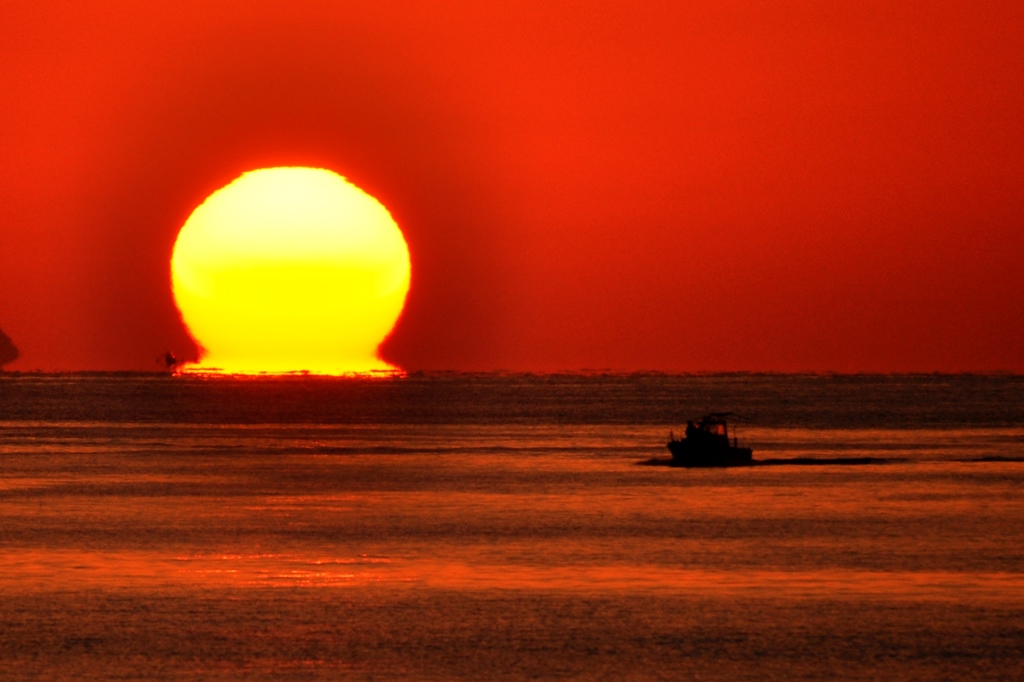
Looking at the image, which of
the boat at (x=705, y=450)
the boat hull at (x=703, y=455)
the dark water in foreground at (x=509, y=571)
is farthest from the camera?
the boat hull at (x=703, y=455)

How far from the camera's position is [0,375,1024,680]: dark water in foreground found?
40.1 meters

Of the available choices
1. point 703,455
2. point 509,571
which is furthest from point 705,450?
point 509,571

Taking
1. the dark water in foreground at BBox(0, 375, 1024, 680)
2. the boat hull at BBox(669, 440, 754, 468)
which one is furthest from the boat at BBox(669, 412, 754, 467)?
the dark water in foreground at BBox(0, 375, 1024, 680)

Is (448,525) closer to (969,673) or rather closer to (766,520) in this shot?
(766,520)

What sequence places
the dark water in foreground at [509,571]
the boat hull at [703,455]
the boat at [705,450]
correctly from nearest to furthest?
1. the dark water in foreground at [509,571]
2. the boat at [705,450]
3. the boat hull at [703,455]

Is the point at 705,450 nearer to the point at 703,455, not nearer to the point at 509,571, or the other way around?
the point at 703,455

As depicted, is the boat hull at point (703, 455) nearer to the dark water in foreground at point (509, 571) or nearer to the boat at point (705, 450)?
the boat at point (705, 450)

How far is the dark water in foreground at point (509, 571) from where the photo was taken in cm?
4012

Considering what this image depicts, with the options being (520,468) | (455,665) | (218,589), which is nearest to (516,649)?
(455,665)

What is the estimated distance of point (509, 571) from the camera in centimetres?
5388

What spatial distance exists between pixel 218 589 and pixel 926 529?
99.5ft

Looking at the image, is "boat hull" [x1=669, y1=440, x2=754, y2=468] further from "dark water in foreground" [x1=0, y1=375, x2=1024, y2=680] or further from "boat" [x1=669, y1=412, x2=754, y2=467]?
"dark water in foreground" [x1=0, y1=375, x2=1024, y2=680]

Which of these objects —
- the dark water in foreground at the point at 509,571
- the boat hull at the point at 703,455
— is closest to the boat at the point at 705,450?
the boat hull at the point at 703,455

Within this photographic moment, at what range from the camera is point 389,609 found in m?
46.2
